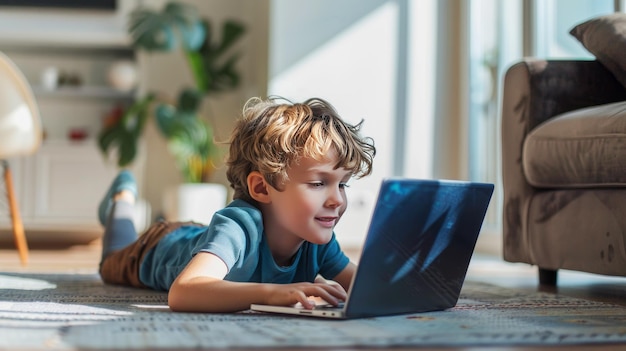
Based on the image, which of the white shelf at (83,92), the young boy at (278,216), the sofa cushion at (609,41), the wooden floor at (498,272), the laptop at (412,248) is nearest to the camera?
the laptop at (412,248)

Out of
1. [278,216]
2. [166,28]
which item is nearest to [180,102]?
[166,28]

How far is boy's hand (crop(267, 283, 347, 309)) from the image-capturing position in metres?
1.30

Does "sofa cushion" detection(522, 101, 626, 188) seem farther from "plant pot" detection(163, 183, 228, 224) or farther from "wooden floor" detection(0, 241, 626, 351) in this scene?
"plant pot" detection(163, 183, 228, 224)

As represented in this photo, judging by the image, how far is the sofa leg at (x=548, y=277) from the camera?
7.52 feet

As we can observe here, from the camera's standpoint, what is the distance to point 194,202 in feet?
14.4

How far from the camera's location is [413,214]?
4.17 ft

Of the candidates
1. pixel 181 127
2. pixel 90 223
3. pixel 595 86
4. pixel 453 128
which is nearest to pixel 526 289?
pixel 595 86

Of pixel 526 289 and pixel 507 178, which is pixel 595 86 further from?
pixel 526 289

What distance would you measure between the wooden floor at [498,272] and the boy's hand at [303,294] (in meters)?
0.31

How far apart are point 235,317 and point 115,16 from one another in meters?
3.64

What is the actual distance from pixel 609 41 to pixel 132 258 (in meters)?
1.27

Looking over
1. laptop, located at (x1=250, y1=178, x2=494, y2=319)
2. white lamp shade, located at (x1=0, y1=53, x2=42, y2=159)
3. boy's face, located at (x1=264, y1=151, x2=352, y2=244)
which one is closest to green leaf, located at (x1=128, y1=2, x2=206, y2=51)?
white lamp shade, located at (x1=0, y1=53, x2=42, y2=159)

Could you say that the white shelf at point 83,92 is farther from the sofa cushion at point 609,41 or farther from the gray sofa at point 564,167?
the sofa cushion at point 609,41

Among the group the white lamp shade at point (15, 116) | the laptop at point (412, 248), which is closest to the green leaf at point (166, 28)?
the white lamp shade at point (15, 116)
